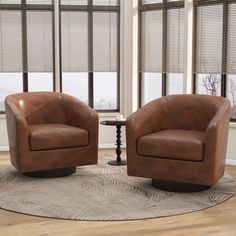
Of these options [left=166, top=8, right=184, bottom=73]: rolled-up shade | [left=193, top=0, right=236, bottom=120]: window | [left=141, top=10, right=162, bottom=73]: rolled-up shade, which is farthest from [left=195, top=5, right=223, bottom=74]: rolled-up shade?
[left=141, top=10, right=162, bottom=73]: rolled-up shade

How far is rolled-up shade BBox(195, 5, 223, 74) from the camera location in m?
5.64

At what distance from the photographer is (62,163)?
16.0 feet

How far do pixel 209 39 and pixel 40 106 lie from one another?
2.21 m

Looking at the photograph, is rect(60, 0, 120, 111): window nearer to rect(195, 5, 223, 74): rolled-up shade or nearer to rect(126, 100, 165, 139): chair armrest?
rect(195, 5, 223, 74): rolled-up shade

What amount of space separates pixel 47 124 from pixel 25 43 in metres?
1.70

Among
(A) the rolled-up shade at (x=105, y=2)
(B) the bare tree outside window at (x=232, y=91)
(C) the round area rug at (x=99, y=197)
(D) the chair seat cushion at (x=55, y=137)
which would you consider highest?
(A) the rolled-up shade at (x=105, y=2)

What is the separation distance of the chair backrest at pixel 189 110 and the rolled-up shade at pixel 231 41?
0.95m

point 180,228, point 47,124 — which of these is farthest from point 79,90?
point 180,228

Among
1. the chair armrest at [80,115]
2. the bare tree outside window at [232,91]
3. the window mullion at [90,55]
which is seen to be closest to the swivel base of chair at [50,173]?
the chair armrest at [80,115]

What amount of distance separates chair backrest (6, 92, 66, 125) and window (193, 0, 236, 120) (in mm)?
1822

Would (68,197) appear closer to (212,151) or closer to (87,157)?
(87,157)

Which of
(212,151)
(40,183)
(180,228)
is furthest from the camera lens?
(40,183)

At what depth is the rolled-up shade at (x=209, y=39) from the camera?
5641 millimetres

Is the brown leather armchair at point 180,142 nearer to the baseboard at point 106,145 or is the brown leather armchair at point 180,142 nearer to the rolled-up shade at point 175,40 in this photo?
the rolled-up shade at point 175,40
